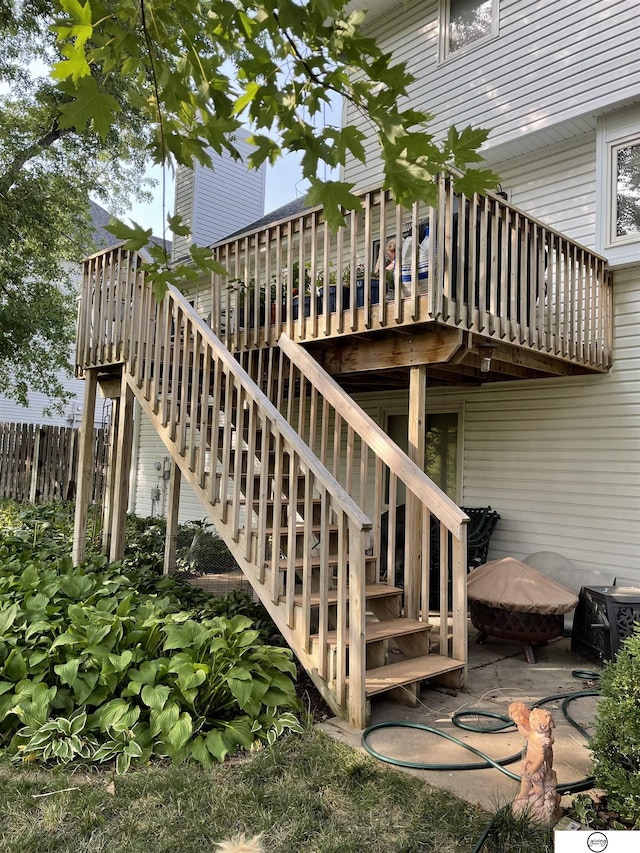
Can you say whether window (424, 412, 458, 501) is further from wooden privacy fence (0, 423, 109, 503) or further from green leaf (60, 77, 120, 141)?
wooden privacy fence (0, 423, 109, 503)

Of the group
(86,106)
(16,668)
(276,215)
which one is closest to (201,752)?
(16,668)

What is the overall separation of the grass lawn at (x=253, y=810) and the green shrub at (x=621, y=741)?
0.99ft

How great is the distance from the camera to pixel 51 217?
37.8 ft

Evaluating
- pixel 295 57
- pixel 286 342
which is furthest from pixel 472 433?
pixel 295 57

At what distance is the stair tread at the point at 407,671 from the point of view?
11.2ft

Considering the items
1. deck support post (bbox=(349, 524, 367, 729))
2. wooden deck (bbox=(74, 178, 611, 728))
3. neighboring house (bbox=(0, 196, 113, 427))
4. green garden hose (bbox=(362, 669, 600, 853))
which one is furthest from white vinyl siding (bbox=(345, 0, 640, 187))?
neighboring house (bbox=(0, 196, 113, 427))

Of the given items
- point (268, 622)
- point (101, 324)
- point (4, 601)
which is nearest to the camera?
point (4, 601)

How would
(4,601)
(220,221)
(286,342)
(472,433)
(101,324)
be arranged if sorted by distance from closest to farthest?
1. (4,601)
2. (286,342)
3. (101,324)
4. (472,433)
5. (220,221)

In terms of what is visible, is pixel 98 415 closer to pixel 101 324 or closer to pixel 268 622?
pixel 101 324

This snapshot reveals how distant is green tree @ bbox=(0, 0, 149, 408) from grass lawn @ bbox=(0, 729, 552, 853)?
10.1 m

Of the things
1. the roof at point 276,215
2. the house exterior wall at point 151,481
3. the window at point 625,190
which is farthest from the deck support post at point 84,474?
the roof at point 276,215

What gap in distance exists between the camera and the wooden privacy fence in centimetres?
1142

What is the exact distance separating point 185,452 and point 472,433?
12.3ft

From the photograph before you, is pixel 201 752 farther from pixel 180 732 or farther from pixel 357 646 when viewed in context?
pixel 357 646
